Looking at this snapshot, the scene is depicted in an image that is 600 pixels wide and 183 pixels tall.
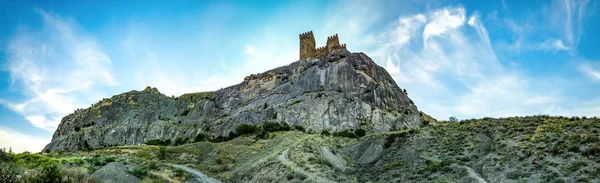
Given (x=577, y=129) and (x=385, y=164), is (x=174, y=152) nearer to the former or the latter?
(x=385, y=164)

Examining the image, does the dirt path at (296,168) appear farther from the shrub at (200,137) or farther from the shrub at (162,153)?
the shrub at (200,137)

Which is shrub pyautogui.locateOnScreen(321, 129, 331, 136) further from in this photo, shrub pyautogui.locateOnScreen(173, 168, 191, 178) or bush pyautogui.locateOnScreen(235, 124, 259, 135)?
shrub pyautogui.locateOnScreen(173, 168, 191, 178)

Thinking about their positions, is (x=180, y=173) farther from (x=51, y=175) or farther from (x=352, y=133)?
(x=352, y=133)

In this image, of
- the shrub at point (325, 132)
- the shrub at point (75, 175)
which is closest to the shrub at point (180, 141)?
the shrub at point (325, 132)

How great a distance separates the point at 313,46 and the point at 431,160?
85.6m

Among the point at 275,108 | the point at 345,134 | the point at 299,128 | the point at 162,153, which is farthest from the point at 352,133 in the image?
the point at 162,153

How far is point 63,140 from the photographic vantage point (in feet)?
370

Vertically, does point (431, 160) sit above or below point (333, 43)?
below

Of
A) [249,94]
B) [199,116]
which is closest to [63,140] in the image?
[199,116]

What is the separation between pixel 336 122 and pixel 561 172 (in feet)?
174

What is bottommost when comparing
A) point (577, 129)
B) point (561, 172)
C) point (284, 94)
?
point (561, 172)

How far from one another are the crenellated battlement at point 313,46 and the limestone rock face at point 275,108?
27.0 ft

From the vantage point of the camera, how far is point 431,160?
3058cm

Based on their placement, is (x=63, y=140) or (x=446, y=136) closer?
(x=446, y=136)
